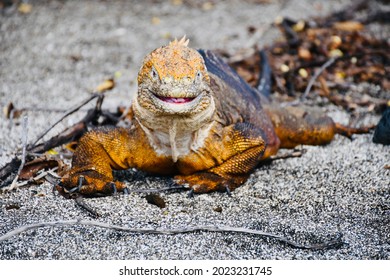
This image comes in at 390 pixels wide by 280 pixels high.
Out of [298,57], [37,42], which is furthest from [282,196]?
[37,42]

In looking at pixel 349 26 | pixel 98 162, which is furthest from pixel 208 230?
pixel 349 26

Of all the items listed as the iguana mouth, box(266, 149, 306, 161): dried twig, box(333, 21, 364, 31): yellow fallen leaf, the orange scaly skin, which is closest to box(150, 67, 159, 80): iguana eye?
the orange scaly skin

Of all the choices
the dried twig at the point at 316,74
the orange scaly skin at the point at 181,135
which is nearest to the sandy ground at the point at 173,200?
the orange scaly skin at the point at 181,135

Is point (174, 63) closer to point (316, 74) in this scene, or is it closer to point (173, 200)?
point (173, 200)

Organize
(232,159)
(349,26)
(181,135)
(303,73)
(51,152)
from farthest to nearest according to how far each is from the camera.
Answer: (349,26), (303,73), (51,152), (232,159), (181,135)

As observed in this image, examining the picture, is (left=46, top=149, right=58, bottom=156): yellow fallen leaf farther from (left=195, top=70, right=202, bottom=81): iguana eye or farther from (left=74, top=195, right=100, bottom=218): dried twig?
(left=195, top=70, right=202, bottom=81): iguana eye

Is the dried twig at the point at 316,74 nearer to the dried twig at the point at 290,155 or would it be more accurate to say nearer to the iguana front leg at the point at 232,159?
the dried twig at the point at 290,155
